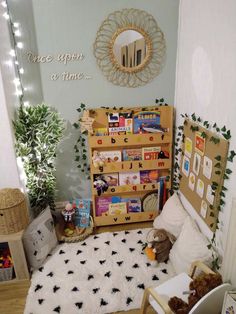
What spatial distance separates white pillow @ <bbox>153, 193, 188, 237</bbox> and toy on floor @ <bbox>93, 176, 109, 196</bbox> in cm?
64

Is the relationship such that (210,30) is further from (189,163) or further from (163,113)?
(189,163)

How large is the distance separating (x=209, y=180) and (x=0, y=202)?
1647 mm

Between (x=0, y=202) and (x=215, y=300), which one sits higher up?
(x=0, y=202)

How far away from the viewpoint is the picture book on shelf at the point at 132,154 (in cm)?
279

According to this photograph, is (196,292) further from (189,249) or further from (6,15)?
(6,15)

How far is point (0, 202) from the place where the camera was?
211 centimetres

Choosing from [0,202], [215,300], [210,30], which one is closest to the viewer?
[215,300]

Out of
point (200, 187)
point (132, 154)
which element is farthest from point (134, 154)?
point (200, 187)

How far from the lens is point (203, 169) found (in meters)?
2.15

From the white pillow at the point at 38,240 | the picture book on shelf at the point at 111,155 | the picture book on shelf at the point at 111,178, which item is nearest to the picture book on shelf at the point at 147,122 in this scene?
the picture book on shelf at the point at 111,155

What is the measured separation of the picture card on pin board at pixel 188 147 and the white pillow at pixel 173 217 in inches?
19.3

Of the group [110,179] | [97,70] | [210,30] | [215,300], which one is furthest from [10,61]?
[215,300]

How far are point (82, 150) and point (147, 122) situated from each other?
746 millimetres

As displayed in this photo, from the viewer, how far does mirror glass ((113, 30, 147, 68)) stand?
2504 mm
